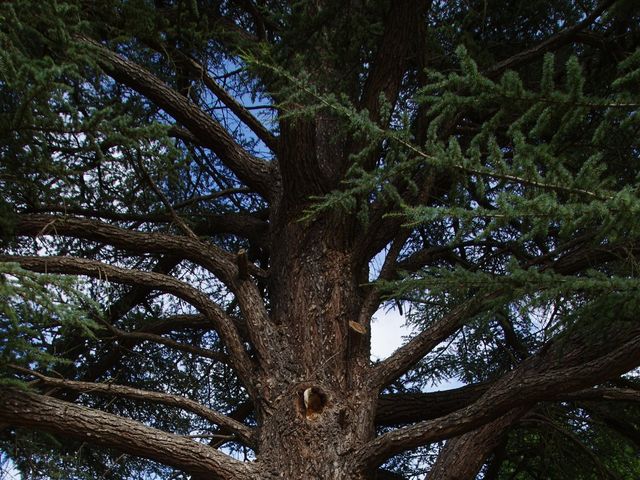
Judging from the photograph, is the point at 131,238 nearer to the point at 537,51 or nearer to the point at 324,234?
the point at 324,234

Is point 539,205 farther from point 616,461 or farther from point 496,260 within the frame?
point 616,461

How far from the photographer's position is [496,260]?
6605 mm

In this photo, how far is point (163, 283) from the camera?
17.5ft

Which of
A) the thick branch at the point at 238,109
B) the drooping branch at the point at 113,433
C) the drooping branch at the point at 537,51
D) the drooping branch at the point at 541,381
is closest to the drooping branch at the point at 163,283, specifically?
the drooping branch at the point at 113,433

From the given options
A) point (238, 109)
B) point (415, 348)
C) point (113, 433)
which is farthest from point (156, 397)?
point (238, 109)

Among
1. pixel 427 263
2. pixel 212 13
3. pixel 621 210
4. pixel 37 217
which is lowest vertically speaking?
pixel 621 210

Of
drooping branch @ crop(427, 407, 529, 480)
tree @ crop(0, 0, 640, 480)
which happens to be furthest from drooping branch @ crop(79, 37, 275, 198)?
drooping branch @ crop(427, 407, 529, 480)

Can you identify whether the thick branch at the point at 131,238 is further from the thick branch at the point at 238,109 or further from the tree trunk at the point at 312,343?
the thick branch at the point at 238,109

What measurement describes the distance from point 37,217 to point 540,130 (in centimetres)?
347

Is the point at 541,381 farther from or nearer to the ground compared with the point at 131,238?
nearer to the ground

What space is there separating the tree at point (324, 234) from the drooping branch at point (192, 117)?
0.06 ft

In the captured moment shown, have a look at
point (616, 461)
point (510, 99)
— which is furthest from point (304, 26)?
point (616, 461)

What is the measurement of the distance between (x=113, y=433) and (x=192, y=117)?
254 cm

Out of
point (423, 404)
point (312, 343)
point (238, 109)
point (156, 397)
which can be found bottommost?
point (156, 397)
